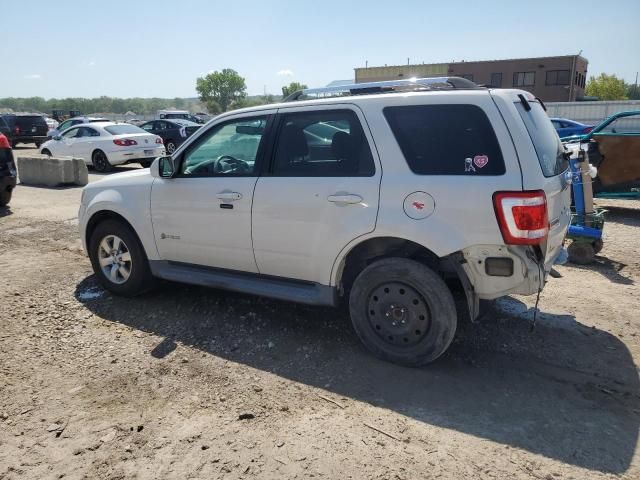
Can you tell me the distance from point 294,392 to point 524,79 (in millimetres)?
64440

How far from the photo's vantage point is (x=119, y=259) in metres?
5.00

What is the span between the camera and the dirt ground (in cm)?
272

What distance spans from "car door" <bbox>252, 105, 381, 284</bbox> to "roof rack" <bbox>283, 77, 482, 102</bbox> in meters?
0.30

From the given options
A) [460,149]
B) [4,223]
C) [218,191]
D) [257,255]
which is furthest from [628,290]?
[4,223]

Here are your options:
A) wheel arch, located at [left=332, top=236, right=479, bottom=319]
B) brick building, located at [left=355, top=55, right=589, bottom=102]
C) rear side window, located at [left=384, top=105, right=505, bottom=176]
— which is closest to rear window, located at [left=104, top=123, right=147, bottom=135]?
wheel arch, located at [left=332, top=236, right=479, bottom=319]

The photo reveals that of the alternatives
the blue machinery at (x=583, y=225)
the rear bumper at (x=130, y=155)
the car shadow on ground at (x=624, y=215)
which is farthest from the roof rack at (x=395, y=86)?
the rear bumper at (x=130, y=155)

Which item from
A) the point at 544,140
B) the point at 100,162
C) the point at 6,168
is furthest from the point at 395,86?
the point at 100,162

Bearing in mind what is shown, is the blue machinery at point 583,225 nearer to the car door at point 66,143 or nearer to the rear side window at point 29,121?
the car door at point 66,143

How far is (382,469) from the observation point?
2.65 metres

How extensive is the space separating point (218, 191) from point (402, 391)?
86.9 inches

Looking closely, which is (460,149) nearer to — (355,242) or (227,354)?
(355,242)

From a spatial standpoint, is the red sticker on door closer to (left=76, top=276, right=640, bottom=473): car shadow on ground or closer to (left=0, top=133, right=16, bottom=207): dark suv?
(left=76, top=276, right=640, bottom=473): car shadow on ground

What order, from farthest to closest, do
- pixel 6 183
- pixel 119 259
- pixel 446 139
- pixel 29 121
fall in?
pixel 29 121, pixel 6 183, pixel 119 259, pixel 446 139

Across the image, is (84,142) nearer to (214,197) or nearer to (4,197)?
(4,197)
